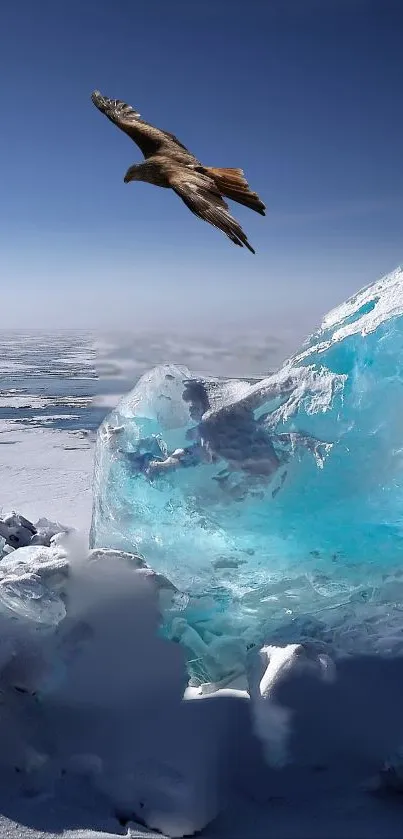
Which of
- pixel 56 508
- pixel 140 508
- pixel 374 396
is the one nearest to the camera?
pixel 374 396

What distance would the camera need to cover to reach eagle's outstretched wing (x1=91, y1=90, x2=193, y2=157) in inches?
171

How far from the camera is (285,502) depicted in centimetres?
356

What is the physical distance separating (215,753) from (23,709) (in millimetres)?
874

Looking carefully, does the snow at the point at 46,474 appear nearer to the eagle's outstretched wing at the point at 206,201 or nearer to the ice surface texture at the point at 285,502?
the ice surface texture at the point at 285,502

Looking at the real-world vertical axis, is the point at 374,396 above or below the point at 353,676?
above

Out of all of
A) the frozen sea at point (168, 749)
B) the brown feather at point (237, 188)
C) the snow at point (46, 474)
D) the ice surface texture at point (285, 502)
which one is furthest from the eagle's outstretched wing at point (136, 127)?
the snow at point (46, 474)

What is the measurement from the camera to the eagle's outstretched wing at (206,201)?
269cm

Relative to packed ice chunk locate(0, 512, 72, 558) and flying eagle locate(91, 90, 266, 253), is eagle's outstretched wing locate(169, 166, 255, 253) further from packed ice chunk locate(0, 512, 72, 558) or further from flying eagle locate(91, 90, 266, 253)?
packed ice chunk locate(0, 512, 72, 558)

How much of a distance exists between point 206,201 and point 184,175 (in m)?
0.66

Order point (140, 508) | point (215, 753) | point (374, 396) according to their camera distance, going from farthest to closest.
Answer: point (140, 508)
point (374, 396)
point (215, 753)

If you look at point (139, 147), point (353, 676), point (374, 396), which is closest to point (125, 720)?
point (353, 676)

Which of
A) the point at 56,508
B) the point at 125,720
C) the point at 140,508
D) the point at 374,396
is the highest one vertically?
the point at 374,396

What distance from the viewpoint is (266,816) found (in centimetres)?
262

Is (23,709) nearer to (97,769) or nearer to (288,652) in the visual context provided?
(97,769)
